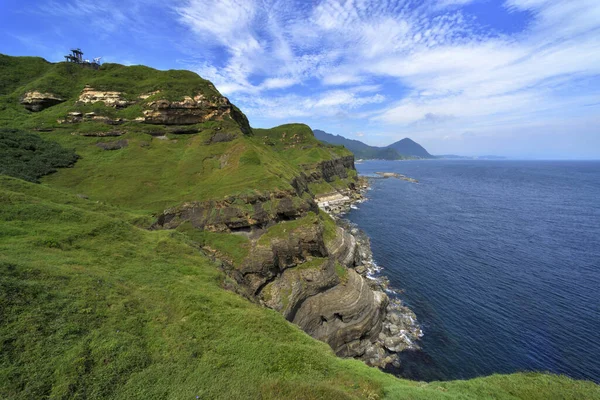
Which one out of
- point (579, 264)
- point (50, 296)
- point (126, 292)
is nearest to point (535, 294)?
point (579, 264)

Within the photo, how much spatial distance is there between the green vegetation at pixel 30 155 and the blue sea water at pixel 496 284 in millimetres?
66959

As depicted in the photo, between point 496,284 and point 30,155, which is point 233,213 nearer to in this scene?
point 30,155

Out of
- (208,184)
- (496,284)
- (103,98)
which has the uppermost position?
(103,98)

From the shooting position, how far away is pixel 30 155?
1873 inches

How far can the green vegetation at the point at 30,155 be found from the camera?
43.0 m

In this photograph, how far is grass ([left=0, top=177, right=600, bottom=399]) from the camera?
11117 millimetres

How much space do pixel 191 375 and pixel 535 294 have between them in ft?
195

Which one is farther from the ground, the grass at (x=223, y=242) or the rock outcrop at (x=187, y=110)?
the rock outcrop at (x=187, y=110)

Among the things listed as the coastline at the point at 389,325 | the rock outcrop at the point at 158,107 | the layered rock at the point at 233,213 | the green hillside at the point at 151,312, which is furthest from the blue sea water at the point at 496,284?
the rock outcrop at the point at 158,107

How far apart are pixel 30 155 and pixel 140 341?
56247mm

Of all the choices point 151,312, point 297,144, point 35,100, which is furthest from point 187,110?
point 297,144

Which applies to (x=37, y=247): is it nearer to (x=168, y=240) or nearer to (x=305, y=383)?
(x=168, y=240)

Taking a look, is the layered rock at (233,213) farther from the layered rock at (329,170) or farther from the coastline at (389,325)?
the layered rock at (329,170)

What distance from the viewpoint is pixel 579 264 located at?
183 feet
